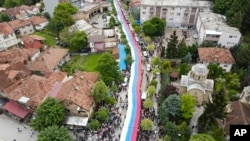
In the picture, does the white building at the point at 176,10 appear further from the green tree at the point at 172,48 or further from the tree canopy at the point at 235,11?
the green tree at the point at 172,48

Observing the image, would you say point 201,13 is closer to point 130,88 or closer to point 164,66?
point 164,66

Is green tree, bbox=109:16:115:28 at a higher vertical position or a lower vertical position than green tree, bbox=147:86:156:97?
higher

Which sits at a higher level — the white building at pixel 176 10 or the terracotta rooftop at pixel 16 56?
the white building at pixel 176 10

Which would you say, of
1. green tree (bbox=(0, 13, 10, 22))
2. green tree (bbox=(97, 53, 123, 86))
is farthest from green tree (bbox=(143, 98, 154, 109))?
green tree (bbox=(0, 13, 10, 22))

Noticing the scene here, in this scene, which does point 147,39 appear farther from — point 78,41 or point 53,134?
point 53,134

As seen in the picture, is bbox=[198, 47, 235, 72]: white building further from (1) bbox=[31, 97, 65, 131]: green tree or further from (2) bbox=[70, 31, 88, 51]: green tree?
(1) bbox=[31, 97, 65, 131]: green tree

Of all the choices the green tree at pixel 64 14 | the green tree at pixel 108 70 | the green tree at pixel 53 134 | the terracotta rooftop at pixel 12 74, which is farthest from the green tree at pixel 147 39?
the green tree at pixel 53 134

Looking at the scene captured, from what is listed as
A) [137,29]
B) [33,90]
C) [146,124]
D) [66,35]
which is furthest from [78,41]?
[146,124]
